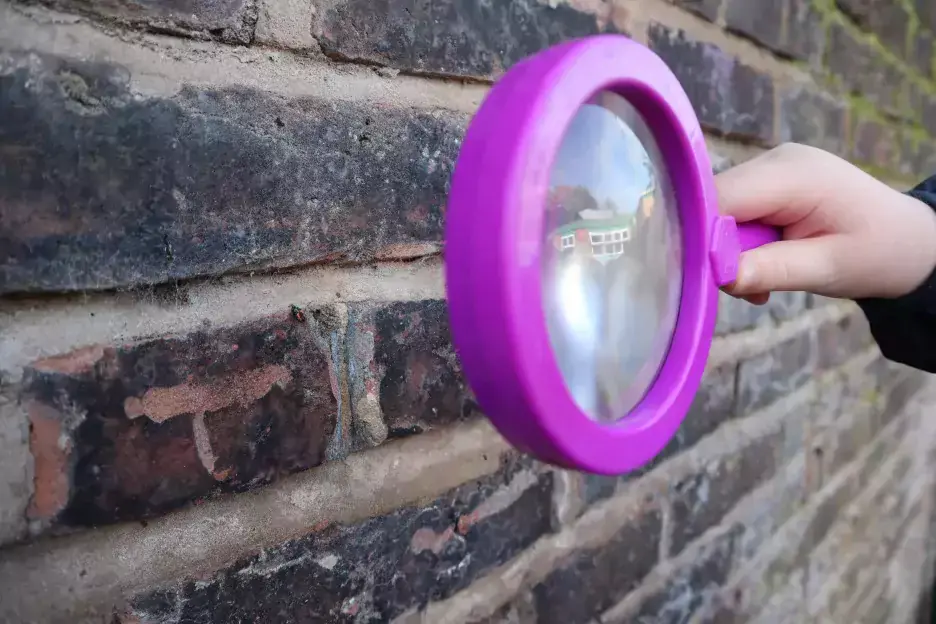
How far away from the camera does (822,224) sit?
1.46 feet

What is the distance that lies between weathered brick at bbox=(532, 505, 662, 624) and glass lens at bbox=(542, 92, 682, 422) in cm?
22

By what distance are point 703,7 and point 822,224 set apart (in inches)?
10.8

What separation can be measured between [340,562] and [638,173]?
0.25 meters

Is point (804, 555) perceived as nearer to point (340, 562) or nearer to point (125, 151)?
point (340, 562)

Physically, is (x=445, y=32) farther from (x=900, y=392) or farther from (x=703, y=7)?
(x=900, y=392)

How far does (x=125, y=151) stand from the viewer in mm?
278

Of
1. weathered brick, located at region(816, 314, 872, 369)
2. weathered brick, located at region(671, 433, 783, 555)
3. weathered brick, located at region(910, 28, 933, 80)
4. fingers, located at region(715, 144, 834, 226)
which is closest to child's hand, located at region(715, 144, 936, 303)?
fingers, located at region(715, 144, 834, 226)

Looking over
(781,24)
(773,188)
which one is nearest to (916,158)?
(781,24)

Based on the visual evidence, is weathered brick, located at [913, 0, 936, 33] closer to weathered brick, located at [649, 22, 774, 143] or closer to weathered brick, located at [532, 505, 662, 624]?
weathered brick, located at [649, 22, 774, 143]

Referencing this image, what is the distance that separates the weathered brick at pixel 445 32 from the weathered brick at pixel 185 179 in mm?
30

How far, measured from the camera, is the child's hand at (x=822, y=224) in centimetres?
42

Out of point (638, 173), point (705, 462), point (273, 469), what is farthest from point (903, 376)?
point (273, 469)

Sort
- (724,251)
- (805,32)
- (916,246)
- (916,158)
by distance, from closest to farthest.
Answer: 1. (724,251)
2. (916,246)
3. (805,32)
4. (916,158)

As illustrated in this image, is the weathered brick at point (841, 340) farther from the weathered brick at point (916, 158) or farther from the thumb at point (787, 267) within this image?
the thumb at point (787, 267)
